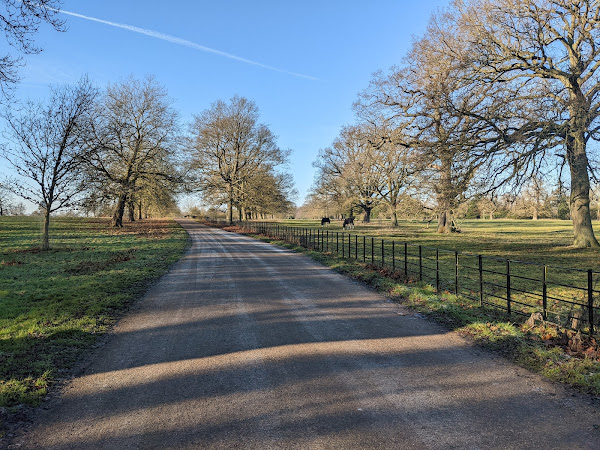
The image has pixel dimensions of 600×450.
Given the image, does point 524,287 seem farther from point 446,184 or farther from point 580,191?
point 580,191

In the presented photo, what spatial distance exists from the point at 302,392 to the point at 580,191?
19.4 metres

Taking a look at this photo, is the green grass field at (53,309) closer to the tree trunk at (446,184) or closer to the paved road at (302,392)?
the paved road at (302,392)

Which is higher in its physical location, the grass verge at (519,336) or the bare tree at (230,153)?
the bare tree at (230,153)

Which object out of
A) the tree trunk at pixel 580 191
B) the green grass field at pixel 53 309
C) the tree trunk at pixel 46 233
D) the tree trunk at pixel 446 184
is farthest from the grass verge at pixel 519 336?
the tree trunk at pixel 46 233

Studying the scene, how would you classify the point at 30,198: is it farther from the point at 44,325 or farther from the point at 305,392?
the point at 305,392

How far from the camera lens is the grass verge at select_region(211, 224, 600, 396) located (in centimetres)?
429

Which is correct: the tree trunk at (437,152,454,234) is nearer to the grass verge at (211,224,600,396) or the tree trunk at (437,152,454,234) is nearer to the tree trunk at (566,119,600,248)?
the tree trunk at (566,119,600,248)

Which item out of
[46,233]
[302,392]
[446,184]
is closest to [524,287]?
[302,392]

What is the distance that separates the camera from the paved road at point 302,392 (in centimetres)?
304

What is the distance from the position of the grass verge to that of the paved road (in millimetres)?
330

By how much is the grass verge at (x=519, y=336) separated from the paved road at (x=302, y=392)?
13.0 inches

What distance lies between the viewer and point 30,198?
715 inches

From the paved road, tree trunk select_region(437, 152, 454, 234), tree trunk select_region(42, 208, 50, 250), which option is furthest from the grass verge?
tree trunk select_region(42, 208, 50, 250)

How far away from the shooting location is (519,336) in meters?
5.46
